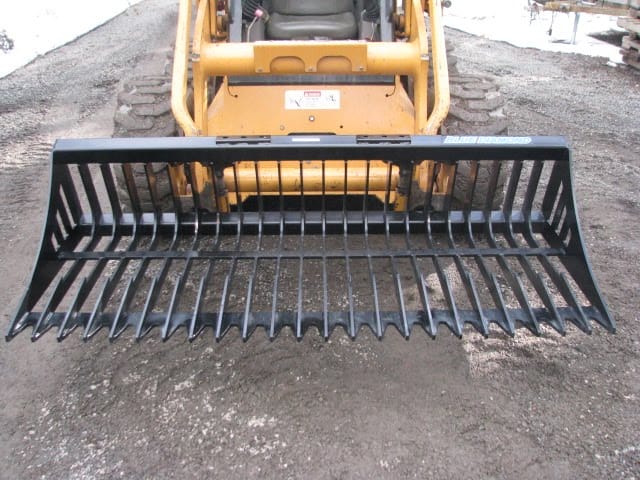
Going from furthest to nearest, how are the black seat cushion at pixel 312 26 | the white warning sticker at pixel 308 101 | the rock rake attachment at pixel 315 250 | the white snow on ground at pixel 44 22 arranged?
the white snow on ground at pixel 44 22 → the black seat cushion at pixel 312 26 → the white warning sticker at pixel 308 101 → the rock rake attachment at pixel 315 250

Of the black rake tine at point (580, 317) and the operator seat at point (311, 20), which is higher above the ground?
the operator seat at point (311, 20)

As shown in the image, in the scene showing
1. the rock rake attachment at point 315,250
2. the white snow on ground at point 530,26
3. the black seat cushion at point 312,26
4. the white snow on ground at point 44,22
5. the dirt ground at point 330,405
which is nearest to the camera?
the dirt ground at point 330,405

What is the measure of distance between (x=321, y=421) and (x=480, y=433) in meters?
0.68

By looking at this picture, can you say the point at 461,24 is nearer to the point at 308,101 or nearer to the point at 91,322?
the point at 308,101

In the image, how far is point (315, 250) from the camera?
2639 millimetres

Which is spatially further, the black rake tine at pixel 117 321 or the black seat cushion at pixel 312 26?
the black seat cushion at pixel 312 26

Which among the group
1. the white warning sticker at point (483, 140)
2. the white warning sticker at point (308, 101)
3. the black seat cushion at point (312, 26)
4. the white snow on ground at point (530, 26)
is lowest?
the white snow on ground at point (530, 26)

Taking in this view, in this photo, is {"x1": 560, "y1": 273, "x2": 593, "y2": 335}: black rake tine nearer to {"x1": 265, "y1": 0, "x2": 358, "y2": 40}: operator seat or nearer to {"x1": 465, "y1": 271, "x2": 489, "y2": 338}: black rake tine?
{"x1": 465, "y1": 271, "x2": 489, "y2": 338}: black rake tine

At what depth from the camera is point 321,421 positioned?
7.55 ft

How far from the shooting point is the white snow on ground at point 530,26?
9.78 m

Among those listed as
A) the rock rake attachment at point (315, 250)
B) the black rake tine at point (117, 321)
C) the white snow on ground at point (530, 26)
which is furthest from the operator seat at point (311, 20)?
the white snow on ground at point (530, 26)

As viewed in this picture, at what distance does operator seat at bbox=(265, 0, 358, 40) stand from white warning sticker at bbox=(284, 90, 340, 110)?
0.63 m

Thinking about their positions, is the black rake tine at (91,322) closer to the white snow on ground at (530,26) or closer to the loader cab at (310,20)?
the loader cab at (310,20)

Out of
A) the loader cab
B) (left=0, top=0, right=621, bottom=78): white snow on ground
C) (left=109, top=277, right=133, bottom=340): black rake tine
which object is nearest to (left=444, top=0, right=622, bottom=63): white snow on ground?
(left=0, top=0, right=621, bottom=78): white snow on ground
